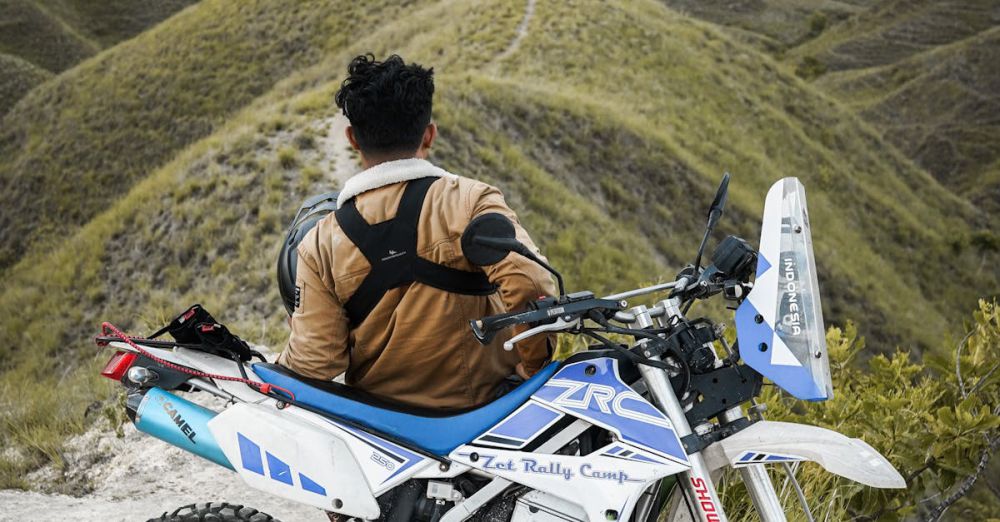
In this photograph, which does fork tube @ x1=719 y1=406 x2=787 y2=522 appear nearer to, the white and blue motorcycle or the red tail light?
the white and blue motorcycle

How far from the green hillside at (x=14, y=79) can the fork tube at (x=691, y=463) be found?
159 feet

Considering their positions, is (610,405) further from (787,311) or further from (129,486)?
(129,486)

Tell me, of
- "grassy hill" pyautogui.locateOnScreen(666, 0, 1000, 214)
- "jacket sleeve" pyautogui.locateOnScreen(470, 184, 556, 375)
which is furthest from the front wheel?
"grassy hill" pyautogui.locateOnScreen(666, 0, 1000, 214)

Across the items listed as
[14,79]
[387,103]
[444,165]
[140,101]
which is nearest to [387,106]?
[387,103]

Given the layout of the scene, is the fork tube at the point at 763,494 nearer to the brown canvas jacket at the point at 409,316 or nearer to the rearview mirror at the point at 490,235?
the brown canvas jacket at the point at 409,316

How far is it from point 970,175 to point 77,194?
58443mm

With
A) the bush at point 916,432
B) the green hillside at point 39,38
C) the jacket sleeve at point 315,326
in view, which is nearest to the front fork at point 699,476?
the jacket sleeve at point 315,326

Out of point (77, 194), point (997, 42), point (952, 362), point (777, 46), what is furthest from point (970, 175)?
point (952, 362)

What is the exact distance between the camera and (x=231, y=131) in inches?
577

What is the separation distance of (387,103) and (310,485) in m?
1.26

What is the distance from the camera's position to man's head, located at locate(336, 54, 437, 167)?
2.73 meters

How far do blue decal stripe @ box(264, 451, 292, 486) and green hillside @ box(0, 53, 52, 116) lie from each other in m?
47.7

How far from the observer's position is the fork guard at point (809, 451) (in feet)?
6.70

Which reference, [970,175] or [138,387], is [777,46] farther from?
[138,387]
